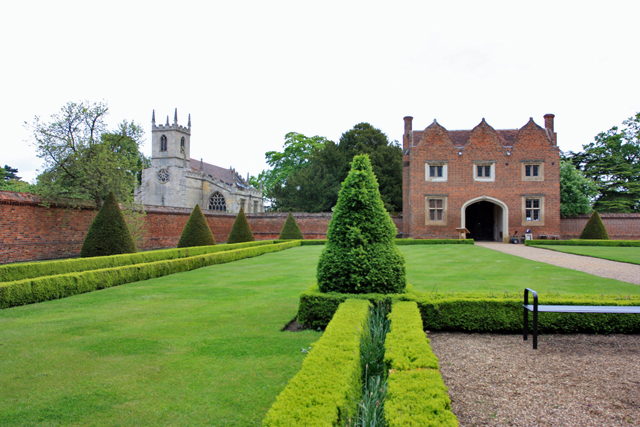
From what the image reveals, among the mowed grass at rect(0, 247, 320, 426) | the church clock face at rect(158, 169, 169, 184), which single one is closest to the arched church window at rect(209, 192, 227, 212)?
the church clock face at rect(158, 169, 169, 184)

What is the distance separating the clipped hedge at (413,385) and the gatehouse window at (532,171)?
2761cm

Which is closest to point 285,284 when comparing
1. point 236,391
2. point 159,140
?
point 236,391

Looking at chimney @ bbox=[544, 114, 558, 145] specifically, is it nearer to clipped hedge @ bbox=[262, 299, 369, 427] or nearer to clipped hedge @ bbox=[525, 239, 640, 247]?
clipped hedge @ bbox=[525, 239, 640, 247]

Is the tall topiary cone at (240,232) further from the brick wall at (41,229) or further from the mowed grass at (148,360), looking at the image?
the mowed grass at (148,360)

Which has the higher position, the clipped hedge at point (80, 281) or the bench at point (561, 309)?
the bench at point (561, 309)

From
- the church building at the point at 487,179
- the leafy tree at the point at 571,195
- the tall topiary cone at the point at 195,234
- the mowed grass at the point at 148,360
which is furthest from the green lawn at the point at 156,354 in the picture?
the leafy tree at the point at 571,195

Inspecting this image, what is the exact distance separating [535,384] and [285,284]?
623 cm

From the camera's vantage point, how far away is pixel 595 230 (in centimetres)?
2531

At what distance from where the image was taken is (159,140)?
50656 millimetres

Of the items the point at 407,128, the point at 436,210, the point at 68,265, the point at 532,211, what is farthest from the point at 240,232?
the point at 532,211

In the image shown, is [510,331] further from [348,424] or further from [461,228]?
[461,228]

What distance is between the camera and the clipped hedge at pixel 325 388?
2.40m

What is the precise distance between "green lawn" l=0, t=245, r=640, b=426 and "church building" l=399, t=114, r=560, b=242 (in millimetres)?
20022

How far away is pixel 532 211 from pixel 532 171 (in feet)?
9.47
